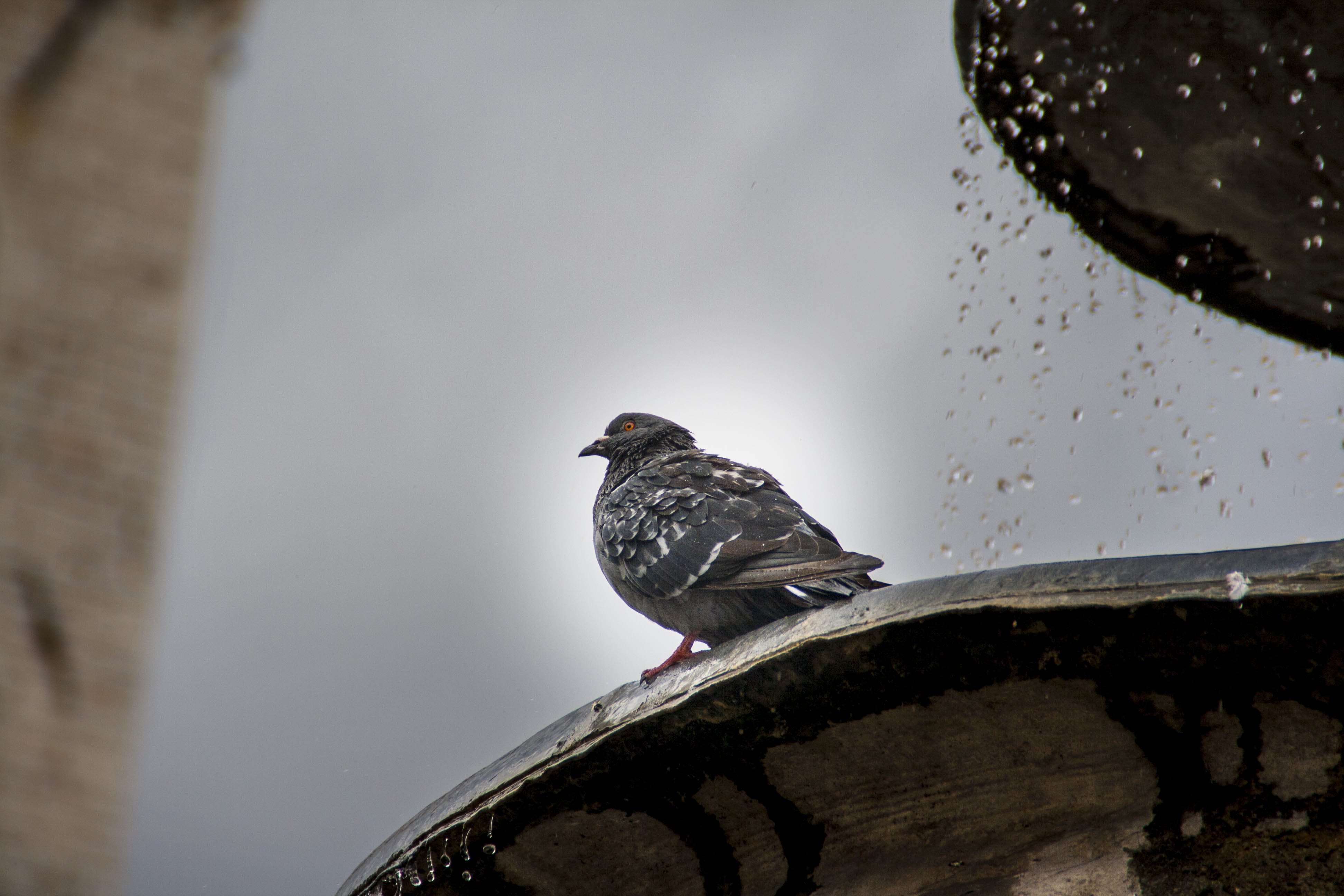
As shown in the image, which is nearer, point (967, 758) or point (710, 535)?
point (967, 758)

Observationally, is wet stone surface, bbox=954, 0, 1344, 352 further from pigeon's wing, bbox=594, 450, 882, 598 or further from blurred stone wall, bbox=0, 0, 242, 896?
blurred stone wall, bbox=0, 0, 242, 896

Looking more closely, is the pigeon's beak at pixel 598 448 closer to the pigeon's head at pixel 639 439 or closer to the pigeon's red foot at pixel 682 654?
the pigeon's head at pixel 639 439

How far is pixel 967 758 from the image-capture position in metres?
3.03

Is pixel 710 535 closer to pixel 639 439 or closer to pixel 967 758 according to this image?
pixel 639 439

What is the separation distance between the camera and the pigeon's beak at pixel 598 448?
7.49 meters

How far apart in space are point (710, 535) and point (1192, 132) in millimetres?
2714

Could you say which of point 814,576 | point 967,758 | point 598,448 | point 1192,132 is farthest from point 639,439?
point 967,758

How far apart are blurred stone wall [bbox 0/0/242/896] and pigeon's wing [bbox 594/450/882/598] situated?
3.02 metres

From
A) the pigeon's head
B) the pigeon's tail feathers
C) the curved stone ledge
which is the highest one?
the pigeon's head

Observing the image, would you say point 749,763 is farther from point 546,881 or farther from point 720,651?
point 546,881

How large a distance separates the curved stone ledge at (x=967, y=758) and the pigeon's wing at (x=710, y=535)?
1.53 m

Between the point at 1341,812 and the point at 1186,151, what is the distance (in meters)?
2.67

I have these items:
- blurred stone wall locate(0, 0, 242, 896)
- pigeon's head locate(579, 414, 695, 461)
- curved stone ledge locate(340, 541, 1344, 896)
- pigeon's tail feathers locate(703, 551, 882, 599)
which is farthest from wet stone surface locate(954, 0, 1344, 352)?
pigeon's head locate(579, 414, 695, 461)

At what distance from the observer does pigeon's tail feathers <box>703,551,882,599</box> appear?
4680 millimetres
